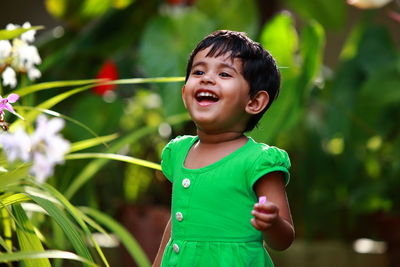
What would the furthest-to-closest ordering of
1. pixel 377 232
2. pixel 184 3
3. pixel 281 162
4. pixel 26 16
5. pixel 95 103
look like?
pixel 26 16 < pixel 184 3 < pixel 377 232 < pixel 95 103 < pixel 281 162

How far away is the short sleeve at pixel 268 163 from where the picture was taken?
3.69ft

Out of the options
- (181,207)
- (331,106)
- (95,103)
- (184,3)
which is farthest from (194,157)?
(184,3)

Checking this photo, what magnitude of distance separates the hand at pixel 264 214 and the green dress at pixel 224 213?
0.35ft

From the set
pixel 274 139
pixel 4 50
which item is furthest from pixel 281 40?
pixel 4 50

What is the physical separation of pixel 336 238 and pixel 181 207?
7.42 ft

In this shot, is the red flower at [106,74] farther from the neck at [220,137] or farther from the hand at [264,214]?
the hand at [264,214]

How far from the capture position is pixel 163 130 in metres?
3.25

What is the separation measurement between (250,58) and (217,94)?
3.0 inches

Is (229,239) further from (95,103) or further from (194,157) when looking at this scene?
(95,103)

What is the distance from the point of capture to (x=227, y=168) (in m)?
1.16

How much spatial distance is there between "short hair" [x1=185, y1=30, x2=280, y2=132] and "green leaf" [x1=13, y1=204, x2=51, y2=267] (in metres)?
0.34

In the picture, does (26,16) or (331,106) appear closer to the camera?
(331,106)

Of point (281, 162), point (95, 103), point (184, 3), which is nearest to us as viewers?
point (281, 162)

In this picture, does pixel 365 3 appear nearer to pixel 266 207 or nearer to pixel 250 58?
pixel 250 58
